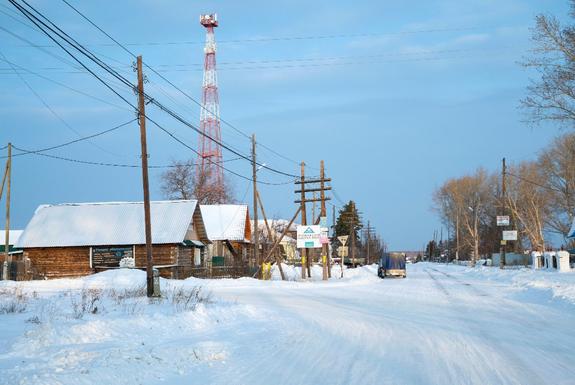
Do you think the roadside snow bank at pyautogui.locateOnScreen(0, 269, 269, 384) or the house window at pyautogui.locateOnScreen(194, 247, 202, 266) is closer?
the roadside snow bank at pyautogui.locateOnScreen(0, 269, 269, 384)

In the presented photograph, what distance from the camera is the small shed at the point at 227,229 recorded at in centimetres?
6394

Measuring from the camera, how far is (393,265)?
52938 millimetres

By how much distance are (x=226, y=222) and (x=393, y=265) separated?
20781mm

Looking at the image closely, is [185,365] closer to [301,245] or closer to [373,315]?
[373,315]

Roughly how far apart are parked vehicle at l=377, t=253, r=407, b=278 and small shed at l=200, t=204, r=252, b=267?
52.7ft

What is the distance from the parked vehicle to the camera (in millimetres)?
52531

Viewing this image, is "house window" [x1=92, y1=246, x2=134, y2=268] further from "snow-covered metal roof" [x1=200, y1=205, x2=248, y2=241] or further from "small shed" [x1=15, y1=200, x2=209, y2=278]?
"snow-covered metal roof" [x1=200, y1=205, x2=248, y2=241]

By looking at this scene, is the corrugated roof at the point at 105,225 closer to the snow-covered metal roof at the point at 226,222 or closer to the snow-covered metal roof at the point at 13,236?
the snow-covered metal roof at the point at 226,222

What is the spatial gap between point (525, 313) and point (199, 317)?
10.2 m

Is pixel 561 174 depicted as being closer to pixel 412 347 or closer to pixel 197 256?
pixel 197 256

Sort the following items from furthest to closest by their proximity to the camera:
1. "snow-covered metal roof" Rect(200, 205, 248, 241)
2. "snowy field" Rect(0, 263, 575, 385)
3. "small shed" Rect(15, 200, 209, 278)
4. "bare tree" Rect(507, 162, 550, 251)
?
"bare tree" Rect(507, 162, 550, 251)
"snow-covered metal roof" Rect(200, 205, 248, 241)
"small shed" Rect(15, 200, 209, 278)
"snowy field" Rect(0, 263, 575, 385)

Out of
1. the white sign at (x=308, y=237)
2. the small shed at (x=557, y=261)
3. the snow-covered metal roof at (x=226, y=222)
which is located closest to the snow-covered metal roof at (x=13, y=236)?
the snow-covered metal roof at (x=226, y=222)

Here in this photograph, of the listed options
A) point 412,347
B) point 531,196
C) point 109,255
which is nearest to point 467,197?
point 531,196

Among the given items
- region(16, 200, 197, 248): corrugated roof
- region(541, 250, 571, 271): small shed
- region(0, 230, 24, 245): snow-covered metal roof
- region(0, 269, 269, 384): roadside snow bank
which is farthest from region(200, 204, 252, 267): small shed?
region(0, 269, 269, 384): roadside snow bank
